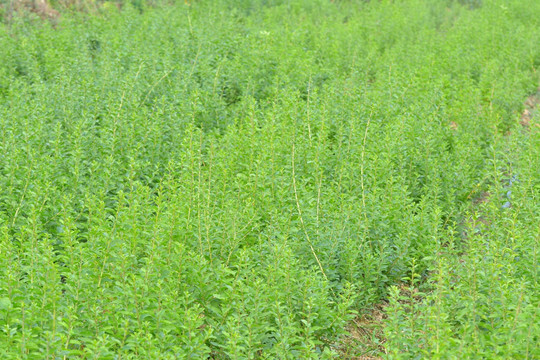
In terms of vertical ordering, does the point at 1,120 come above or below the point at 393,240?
above

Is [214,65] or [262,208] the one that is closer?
[262,208]

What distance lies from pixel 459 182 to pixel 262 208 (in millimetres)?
2215

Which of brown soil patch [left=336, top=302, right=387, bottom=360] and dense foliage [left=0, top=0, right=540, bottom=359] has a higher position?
dense foliage [left=0, top=0, right=540, bottom=359]

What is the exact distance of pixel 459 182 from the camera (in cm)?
604

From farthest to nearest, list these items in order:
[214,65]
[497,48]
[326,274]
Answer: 1. [497,48]
2. [214,65]
3. [326,274]

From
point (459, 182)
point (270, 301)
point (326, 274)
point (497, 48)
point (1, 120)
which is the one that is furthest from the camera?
point (497, 48)

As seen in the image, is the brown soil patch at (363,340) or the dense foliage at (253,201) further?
the brown soil patch at (363,340)

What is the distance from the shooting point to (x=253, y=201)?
5.16 m

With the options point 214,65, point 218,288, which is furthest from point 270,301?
point 214,65

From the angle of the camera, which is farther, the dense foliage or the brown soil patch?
the brown soil patch

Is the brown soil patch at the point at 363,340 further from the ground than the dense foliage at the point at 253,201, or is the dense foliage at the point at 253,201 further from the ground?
the dense foliage at the point at 253,201

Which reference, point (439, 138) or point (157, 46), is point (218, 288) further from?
point (157, 46)

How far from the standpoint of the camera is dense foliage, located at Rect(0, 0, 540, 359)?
3.62 metres

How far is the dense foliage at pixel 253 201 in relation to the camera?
143 inches
